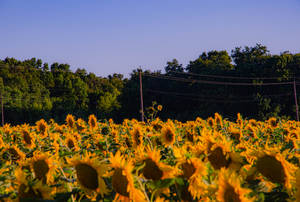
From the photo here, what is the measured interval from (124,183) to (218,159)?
49 centimetres

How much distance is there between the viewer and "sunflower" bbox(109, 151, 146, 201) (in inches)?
37.3

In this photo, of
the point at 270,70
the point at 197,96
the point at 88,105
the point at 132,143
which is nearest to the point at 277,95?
the point at 270,70

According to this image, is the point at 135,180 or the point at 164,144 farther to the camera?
the point at 164,144

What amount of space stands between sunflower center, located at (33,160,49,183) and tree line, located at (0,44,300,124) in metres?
30.4

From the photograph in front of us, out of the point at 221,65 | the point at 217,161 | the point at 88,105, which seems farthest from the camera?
the point at 88,105

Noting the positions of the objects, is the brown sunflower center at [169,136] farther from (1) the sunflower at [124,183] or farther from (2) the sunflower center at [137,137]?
(1) the sunflower at [124,183]

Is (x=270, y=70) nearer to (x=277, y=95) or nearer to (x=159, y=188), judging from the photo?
(x=277, y=95)

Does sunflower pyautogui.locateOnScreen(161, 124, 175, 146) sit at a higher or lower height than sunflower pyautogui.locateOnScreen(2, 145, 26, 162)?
higher

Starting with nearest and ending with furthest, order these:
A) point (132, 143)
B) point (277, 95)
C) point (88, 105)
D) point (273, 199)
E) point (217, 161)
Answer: point (273, 199), point (217, 161), point (132, 143), point (277, 95), point (88, 105)

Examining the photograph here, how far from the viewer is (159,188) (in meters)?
1.00

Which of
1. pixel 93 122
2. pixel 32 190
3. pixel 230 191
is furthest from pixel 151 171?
pixel 93 122

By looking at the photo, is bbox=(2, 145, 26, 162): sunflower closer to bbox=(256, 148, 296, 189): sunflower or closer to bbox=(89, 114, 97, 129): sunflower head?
bbox=(89, 114, 97, 129): sunflower head

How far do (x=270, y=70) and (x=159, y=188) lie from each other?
121 ft

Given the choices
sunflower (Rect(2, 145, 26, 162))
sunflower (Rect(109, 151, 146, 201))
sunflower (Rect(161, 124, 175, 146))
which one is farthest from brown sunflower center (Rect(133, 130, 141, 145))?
sunflower (Rect(109, 151, 146, 201))
